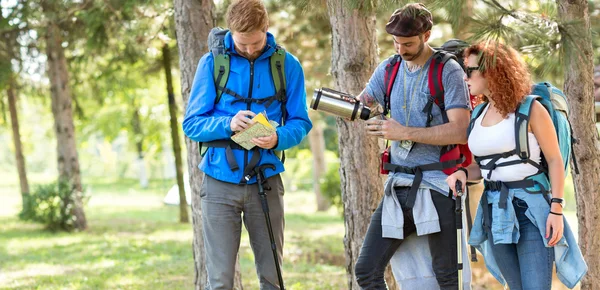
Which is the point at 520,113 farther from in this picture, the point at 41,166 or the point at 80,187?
the point at 41,166

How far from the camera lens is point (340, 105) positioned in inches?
160

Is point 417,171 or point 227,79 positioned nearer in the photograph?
point 417,171

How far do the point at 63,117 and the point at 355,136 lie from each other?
37.2 feet

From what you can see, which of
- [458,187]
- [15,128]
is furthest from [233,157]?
[15,128]

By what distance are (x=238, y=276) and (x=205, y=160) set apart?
1.67 metres

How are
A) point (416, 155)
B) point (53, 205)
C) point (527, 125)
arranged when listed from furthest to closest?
1. point (53, 205)
2. point (416, 155)
3. point (527, 125)

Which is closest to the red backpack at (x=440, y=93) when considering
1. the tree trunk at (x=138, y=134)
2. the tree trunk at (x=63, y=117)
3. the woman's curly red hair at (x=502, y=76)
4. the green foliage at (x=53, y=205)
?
the woman's curly red hair at (x=502, y=76)

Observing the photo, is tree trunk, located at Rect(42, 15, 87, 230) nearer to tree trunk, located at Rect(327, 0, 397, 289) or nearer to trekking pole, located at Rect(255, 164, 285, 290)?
tree trunk, located at Rect(327, 0, 397, 289)

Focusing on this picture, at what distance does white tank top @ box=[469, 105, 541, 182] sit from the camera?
12.4 feet

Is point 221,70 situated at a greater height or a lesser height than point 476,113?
greater

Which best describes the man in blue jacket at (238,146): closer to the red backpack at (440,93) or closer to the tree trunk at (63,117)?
the red backpack at (440,93)

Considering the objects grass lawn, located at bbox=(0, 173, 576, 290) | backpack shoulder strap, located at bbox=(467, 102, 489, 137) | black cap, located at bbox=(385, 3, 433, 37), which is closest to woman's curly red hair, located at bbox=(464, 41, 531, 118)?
backpack shoulder strap, located at bbox=(467, 102, 489, 137)

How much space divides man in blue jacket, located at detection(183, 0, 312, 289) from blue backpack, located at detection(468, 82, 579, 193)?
1.04 metres

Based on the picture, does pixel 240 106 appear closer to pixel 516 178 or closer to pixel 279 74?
pixel 279 74
